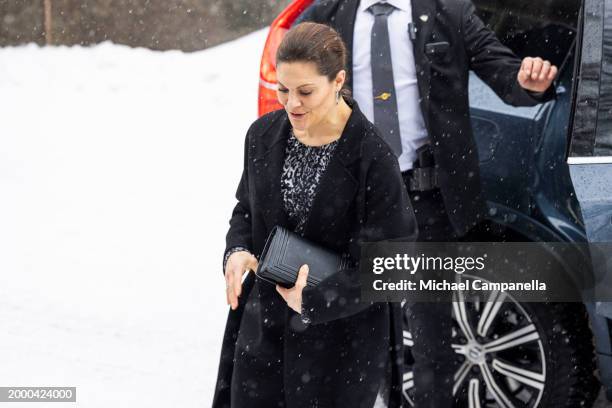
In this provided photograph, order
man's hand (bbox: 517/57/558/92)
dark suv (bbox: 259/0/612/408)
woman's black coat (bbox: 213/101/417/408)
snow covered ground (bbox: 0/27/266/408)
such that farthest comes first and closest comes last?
1. snow covered ground (bbox: 0/27/266/408)
2. dark suv (bbox: 259/0/612/408)
3. man's hand (bbox: 517/57/558/92)
4. woman's black coat (bbox: 213/101/417/408)

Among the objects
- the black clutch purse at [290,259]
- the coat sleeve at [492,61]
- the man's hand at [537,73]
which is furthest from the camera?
the coat sleeve at [492,61]

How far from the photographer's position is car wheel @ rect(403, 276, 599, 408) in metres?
3.71

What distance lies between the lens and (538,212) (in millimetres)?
3787

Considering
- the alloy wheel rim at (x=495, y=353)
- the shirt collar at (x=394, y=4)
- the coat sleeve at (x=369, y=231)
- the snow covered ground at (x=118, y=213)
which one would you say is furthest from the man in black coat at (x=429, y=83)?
the snow covered ground at (x=118, y=213)

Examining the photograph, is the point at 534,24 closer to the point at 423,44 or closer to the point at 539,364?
the point at 423,44

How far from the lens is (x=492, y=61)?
3.62m

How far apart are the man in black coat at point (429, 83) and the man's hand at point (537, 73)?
100mm

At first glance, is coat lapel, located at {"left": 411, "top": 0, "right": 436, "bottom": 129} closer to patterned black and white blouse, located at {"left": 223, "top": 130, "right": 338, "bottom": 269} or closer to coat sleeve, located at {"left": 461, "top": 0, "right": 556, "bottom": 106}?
coat sleeve, located at {"left": 461, "top": 0, "right": 556, "bottom": 106}

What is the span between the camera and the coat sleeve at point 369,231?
263 cm

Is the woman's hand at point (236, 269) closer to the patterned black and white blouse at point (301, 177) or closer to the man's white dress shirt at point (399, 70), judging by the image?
the patterned black and white blouse at point (301, 177)

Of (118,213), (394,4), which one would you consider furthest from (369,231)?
(118,213)

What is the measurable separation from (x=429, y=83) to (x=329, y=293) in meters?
1.20

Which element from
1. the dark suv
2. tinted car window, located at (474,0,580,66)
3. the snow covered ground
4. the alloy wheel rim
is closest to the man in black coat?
the dark suv

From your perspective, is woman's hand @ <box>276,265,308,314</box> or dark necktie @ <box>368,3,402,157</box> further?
dark necktie @ <box>368,3,402,157</box>
